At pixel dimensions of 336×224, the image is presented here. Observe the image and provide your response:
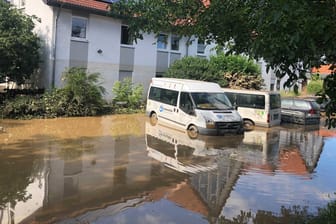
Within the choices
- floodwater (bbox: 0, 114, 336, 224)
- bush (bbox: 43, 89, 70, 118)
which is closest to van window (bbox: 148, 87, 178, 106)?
floodwater (bbox: 0, 114, 336, 224)

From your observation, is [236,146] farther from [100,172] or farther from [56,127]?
[56,127]

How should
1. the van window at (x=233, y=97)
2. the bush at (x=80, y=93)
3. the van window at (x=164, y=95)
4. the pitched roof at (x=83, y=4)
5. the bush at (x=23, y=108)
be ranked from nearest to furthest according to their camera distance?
the van window at (x=164, y=95)
the bush at (x=23, y=108)
the bush at (x=80, y=93)
the van window at (x=233, y=97)
the pitched roof at (x=83, y=4)

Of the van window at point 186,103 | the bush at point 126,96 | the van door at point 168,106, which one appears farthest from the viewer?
the bush at point 126,96

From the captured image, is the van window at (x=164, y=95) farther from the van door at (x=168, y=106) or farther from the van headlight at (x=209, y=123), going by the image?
the van headlight at (x=209, y=123)

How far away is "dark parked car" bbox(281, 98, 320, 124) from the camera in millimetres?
21375

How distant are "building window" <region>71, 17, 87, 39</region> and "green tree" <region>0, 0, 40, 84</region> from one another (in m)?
2.37

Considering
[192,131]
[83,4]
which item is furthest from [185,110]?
[83,4]

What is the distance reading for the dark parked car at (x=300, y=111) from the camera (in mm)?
21375

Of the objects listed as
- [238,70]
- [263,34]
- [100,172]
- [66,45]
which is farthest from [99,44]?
[263,34]

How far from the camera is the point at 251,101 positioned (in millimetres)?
19359

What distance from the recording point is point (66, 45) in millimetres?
21344

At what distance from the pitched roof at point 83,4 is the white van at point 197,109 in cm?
624

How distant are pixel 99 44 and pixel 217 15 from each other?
1804cm

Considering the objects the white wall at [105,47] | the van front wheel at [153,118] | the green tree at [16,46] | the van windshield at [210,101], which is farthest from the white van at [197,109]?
the green tree at [16,46]
